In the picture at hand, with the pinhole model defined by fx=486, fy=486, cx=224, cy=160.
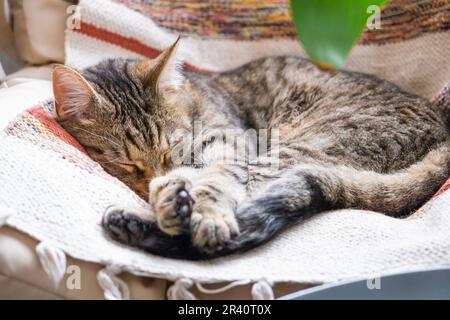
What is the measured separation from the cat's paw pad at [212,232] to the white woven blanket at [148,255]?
0.04m

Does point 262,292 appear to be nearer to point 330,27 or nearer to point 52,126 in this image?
point 330,27

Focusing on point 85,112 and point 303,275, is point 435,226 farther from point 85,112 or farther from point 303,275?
point 85,112

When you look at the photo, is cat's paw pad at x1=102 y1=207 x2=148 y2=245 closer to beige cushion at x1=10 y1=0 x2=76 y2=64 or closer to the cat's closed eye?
the cat's closed eye

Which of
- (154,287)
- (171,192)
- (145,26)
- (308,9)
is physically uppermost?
(308,9)

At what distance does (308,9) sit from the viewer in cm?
57

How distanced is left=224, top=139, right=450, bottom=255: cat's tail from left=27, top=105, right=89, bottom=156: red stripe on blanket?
19.6 inches

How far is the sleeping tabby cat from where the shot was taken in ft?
3.36

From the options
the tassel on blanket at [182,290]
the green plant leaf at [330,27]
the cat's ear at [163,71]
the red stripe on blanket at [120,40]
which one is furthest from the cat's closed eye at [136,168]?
the green plant leaf at [330,27]

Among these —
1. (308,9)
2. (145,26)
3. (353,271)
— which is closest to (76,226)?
(353,271)

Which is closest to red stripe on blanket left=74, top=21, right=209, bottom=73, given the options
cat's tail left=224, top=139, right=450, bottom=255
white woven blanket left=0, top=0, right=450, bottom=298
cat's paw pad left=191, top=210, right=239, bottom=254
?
white woven blanket left=0, top=0, right=450, bottom=298

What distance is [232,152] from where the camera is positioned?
1.36 metres
